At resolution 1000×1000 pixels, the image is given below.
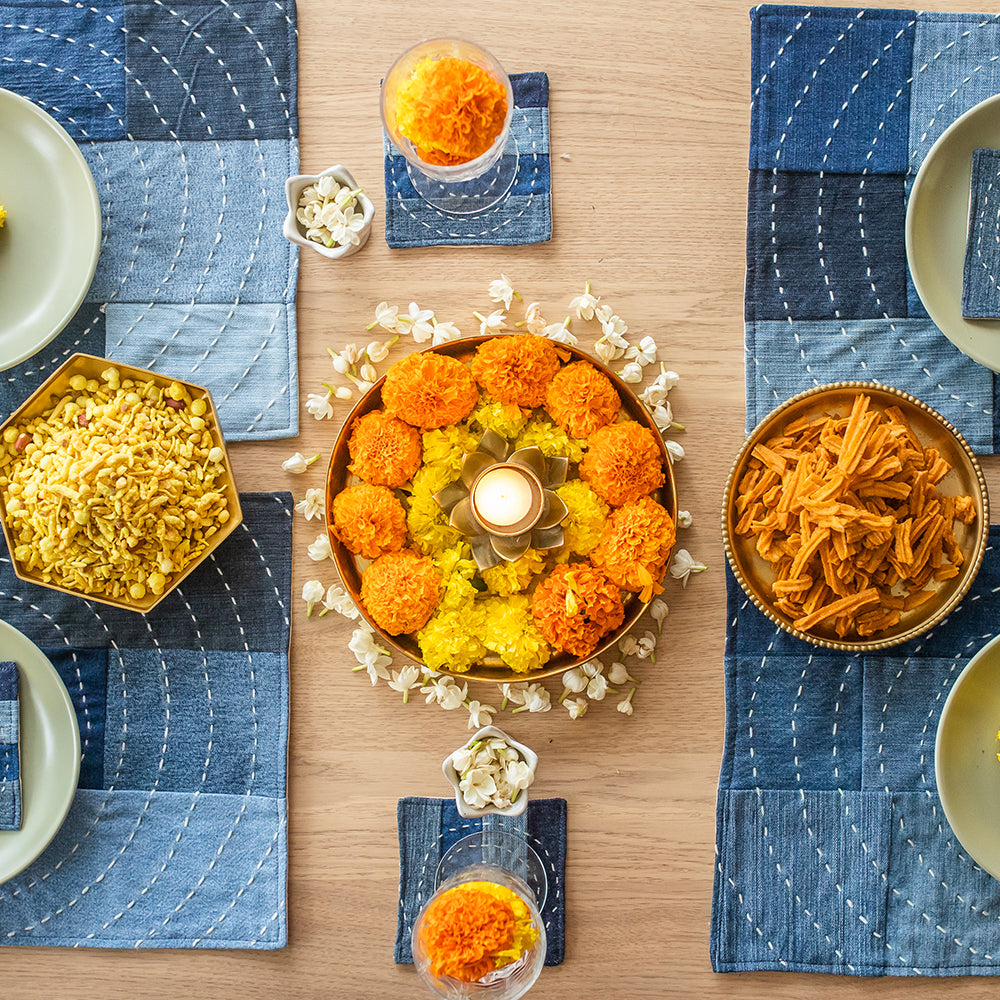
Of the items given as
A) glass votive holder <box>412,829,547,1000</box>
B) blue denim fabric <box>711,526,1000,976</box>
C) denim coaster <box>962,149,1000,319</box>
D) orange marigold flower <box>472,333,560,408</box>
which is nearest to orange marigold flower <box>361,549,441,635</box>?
orange marigold flower <box>472,333,560,408</box>

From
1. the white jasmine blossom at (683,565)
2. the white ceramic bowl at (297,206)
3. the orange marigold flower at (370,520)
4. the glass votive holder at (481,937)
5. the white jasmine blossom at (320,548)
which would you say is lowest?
the glass votive holder at (481,937)

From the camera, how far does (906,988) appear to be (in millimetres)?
1188

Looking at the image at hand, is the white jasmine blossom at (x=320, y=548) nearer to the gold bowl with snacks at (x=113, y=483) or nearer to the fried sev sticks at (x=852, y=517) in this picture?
the gold bowl with snacks at (x=113, y=483)

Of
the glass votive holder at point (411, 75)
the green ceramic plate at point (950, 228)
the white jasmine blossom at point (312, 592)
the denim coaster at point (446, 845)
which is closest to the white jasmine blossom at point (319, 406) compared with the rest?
the white jasmine blossom at point (312, 592)

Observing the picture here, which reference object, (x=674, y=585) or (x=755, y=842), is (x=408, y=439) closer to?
(x=674, y=585)

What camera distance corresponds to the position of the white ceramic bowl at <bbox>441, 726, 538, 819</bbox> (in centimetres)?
108

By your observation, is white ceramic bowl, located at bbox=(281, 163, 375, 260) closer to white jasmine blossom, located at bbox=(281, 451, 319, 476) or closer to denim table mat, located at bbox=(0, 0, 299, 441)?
denim table mat, located at bbox=(0, 0, 299, 441)

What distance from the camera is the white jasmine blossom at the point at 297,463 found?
118 centimetres

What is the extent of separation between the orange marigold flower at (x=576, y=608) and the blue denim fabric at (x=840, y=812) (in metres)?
0.25

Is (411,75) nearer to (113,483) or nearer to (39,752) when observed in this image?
(113,483)

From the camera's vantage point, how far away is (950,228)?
1.13 m

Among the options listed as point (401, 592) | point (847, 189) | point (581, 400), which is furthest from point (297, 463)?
point (847, 189)

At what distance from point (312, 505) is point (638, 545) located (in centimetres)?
48

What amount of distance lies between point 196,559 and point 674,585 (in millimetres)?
671
